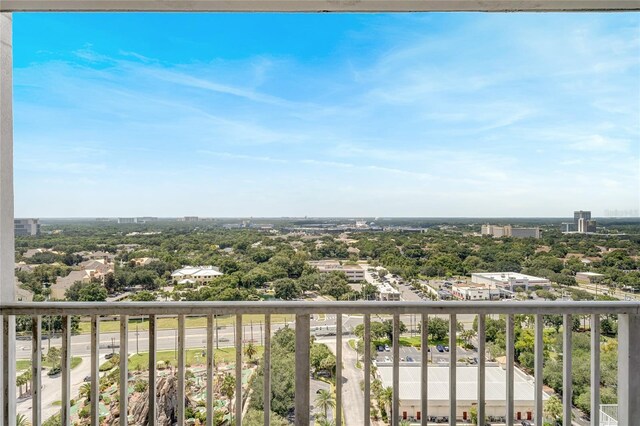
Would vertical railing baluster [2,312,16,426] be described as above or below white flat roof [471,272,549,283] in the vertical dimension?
below

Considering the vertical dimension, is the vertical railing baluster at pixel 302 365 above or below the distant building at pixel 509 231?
below

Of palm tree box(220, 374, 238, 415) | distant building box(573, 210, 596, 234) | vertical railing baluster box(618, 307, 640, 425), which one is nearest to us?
vertical railing baluster box(618, 307, 640, 425)

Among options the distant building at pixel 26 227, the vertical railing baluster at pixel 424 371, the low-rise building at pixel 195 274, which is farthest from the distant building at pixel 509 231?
the distant building at pixel 26 227

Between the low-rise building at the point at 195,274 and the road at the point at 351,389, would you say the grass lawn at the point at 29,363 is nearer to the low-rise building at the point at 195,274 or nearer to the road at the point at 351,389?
the low-rise building at the point at 195,274

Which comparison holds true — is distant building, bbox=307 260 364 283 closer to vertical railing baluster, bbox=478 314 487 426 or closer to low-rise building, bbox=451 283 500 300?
low-rise building, bbox=451 283 500 300

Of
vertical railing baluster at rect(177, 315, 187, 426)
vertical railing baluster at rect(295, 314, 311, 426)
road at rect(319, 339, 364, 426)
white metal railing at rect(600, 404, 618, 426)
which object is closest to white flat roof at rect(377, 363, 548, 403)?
road at rect(319, 339, 364, 426)

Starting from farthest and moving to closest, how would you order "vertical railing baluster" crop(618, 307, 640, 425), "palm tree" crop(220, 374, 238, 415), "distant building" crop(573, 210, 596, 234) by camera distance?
"distant building" crop(573, 210, 596, 234), "palm tree" crop(220, 374, 238, 415), "vertical railing baluster" crop(618, 307, 640, 425)
